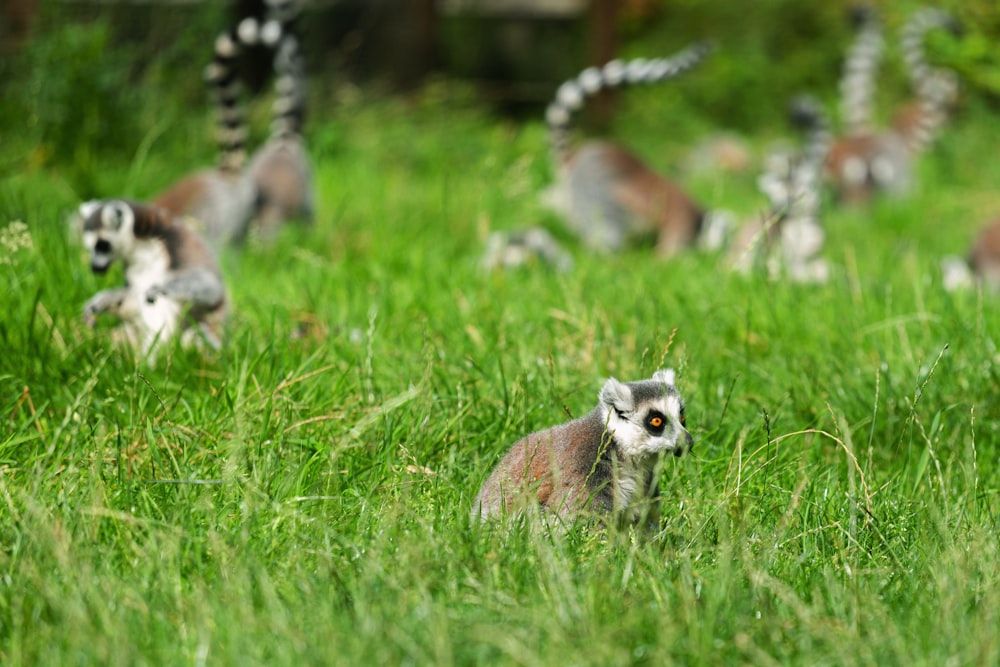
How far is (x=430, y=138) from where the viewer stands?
9.88 m

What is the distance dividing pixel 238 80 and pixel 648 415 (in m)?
5.19

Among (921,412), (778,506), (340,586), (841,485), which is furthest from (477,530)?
(921,412)

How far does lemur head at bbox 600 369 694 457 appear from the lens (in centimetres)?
255

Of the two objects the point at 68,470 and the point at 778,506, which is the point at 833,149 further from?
the point at 68,470

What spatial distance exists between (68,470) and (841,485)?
1740 millimetres

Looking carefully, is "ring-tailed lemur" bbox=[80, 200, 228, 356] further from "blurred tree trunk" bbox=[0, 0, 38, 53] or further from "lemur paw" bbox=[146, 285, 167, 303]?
"blurred tree trunk" bbox=[0, 0, 38, 53]

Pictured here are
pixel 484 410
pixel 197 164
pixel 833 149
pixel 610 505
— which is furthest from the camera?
pixel 833 149

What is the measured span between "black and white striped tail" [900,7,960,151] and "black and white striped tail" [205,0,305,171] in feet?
20.8

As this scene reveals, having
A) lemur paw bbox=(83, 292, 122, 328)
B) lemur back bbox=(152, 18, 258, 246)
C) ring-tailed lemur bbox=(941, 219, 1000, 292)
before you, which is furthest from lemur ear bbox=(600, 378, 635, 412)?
ring-tailed lemur bbox=(941, 219, 1000, 292)

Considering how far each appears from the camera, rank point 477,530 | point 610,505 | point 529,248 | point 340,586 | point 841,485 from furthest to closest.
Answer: point 529,248, point 841,485, point 610,505, point 477,530, point 340,586

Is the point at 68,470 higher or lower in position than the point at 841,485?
higher

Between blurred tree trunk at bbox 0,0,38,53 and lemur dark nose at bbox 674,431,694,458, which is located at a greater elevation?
blurred tree trunk at bbox 0,0,38,53

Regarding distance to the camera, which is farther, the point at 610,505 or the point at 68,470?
the point at 610,505

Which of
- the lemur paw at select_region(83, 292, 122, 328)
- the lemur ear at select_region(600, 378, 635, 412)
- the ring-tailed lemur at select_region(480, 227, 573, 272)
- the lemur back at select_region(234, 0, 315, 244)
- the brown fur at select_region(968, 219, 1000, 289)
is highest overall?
the lemur ear at select_region(600, 378, 635, 412)
